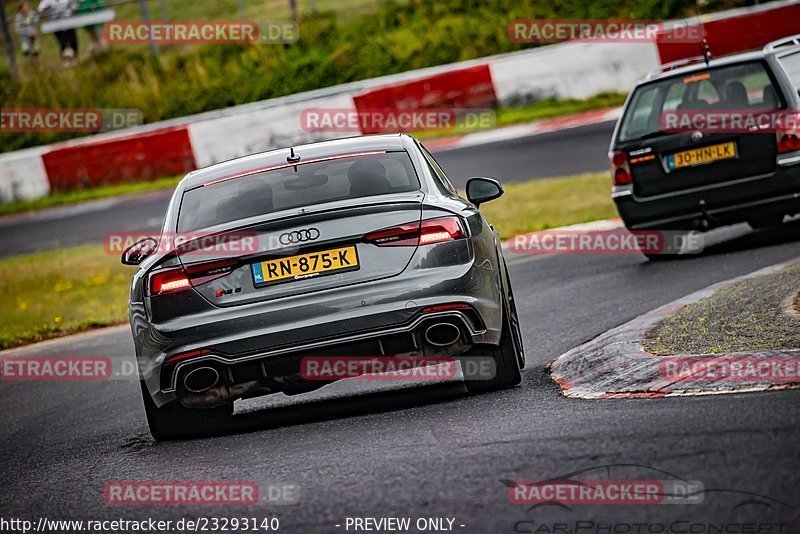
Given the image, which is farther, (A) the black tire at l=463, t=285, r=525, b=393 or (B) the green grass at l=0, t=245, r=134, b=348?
(B) the green grass at l=0, t=245, r=134, b=348

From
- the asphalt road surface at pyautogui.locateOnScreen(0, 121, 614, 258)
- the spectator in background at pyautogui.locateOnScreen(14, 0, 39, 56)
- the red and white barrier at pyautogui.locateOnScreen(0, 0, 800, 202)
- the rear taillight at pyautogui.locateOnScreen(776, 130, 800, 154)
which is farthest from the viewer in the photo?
the spectator in background at pyautogui.locateOnScreen(14, 0, 39, 56)

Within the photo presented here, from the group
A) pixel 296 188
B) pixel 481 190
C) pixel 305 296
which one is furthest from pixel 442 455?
pixel 481 190

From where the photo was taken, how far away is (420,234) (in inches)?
280

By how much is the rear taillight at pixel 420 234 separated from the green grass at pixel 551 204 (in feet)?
30.4

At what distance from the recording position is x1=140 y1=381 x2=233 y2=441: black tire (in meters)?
7.46

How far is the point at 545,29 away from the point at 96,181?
9.56 meters

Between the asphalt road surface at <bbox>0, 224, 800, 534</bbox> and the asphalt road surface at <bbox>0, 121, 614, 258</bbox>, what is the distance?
1084cm
